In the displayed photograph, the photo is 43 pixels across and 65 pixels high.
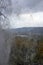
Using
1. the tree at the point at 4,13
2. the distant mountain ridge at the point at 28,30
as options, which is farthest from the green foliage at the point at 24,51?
the tree at the point at 4,13

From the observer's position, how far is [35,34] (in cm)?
112

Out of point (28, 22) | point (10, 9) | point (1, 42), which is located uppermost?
point (10, 9)

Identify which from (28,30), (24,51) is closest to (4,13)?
(28,30)

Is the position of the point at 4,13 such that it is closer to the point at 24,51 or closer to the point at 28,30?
the point at 28,30

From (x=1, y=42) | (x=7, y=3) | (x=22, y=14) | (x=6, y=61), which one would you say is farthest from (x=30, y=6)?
(x=6, y=61)

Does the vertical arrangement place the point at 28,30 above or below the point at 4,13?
below

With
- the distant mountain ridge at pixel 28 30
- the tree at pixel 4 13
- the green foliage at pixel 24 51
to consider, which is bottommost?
the green foliage at pixel 24 51

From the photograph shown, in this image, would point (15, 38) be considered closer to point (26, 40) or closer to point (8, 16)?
point (26, 40)

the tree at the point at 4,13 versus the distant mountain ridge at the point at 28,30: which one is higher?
the tree at the point at 4,13

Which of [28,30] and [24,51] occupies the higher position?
[28,30]

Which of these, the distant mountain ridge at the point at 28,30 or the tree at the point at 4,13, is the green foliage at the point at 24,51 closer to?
the distant mountain ridge at the point at 28,30

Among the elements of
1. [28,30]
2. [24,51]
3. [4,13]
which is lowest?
[24,51]

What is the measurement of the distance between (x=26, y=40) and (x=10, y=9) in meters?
0.33

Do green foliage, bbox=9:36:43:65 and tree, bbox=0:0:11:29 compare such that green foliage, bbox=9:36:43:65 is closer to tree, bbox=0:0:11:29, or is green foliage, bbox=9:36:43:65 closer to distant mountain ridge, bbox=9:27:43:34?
distant mountain ridge, bbox=9:27:43:34
